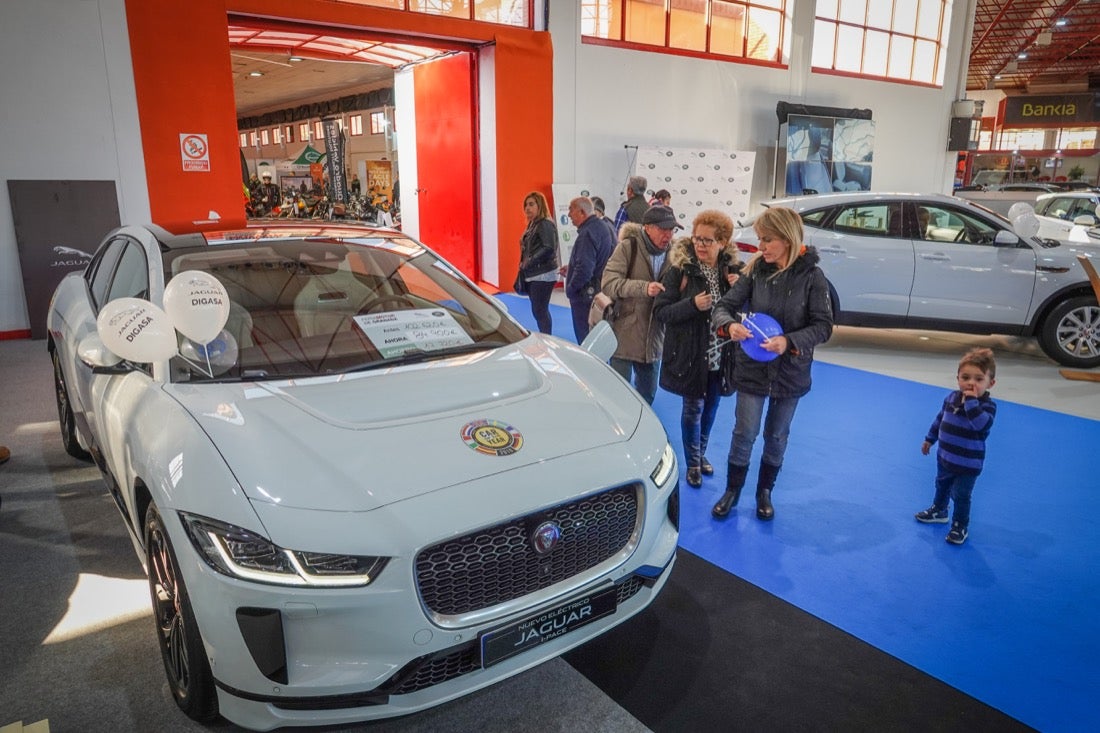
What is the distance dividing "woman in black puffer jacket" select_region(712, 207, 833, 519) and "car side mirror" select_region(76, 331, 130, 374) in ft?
8.09

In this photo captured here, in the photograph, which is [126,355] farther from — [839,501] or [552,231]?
[552,231]

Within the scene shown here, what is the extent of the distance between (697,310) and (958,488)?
1456 mm

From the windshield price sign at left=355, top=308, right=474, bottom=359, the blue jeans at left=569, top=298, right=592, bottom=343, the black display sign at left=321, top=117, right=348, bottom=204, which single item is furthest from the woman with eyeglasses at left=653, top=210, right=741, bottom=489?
the black display sign at left=321, top=117, right=348, bottom=204

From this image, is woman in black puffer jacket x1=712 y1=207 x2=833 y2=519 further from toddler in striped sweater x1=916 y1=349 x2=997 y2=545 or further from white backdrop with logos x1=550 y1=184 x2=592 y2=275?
white backdrop with logos x1=550 y1=184 x2=592 y2=275

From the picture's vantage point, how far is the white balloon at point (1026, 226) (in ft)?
21.2

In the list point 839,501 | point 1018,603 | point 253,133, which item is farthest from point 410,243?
point 253,133

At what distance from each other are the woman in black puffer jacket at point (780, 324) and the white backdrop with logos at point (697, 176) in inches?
330

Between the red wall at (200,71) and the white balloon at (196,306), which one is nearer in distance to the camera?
the white balloon at (196,306)

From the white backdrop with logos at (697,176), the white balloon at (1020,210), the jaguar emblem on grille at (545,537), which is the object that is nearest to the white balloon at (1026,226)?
the white balloon at (1020,210)

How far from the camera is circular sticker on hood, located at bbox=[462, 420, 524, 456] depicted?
2.06 metres

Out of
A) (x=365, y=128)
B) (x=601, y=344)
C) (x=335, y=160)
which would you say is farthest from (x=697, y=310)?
(x=365, y=128)

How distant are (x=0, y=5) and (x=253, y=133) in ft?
87.1

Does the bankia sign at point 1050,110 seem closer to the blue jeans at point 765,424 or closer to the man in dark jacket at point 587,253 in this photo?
the man in dark jacket at point 587,253

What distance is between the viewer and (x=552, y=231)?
625 centimetres
